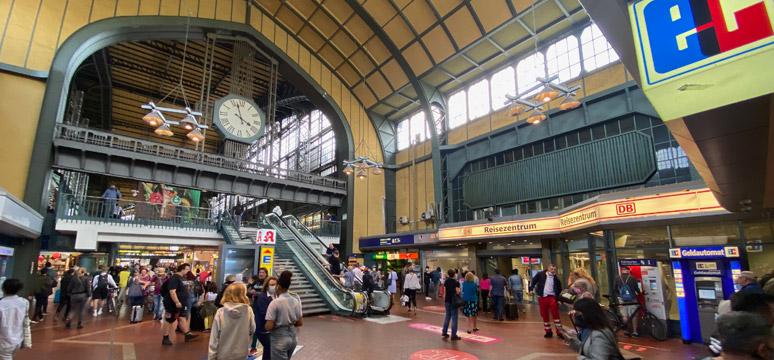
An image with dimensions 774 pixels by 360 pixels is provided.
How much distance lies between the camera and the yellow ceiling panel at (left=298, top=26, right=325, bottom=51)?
23297 millimetres

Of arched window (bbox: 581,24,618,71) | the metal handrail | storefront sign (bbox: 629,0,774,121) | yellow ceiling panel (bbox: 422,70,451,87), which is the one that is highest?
yellow ceiling panel (bbox: 422,70,451,87)

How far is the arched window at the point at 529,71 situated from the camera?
723 inches

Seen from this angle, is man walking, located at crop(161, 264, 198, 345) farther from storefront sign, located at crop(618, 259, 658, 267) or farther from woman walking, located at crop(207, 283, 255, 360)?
storefront sign, located at crop(618, 259, 658, 267)

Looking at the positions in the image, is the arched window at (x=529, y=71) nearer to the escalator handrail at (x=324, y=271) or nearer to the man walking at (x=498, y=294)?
the man walking at (x=498, y=294)

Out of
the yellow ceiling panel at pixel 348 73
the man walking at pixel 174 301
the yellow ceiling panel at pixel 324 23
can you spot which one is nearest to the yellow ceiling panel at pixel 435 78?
the yellow ceiling panel at pixel 348 73

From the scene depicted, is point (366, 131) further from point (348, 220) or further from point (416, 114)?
point (348, 220)

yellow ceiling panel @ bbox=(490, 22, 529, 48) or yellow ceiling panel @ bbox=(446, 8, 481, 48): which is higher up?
yellow ceiling panel @ bbox=(446, 8, 481, 48)

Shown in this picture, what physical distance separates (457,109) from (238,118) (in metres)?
12.4

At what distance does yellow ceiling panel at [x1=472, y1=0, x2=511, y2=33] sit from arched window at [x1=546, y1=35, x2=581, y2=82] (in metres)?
2.73

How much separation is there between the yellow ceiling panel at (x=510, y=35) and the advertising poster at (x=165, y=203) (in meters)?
16.9

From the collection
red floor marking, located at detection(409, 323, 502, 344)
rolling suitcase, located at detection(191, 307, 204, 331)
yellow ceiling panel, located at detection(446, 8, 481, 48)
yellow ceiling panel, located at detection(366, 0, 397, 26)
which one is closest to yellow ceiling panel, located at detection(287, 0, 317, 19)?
yellow ceiling panel, located at detection(366, 0, 397, 26)

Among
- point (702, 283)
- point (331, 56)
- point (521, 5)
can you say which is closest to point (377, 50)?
point (331, 56)

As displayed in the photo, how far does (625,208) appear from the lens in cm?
968

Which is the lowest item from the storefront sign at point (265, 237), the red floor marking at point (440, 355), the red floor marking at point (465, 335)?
the red floor marking at point (465, 335)
